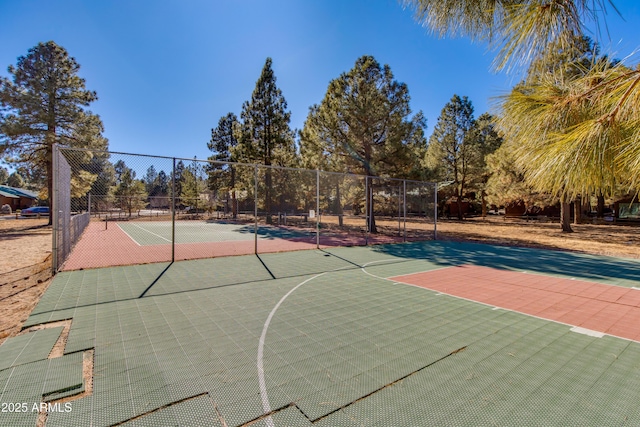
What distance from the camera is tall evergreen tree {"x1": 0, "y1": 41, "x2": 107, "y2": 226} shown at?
1488 centimetres

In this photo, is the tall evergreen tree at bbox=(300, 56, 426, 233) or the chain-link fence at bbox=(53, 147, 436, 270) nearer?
the chain-link fence at bbox=(53, 147, 436, 270)

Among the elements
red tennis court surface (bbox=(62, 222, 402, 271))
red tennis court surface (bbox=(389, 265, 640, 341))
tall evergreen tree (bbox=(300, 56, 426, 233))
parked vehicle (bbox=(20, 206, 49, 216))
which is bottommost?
red tennis court surface (bbox=(389, 265, 640, 341))

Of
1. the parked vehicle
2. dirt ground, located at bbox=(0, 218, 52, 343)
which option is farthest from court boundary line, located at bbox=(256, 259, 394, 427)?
the parked vehicle

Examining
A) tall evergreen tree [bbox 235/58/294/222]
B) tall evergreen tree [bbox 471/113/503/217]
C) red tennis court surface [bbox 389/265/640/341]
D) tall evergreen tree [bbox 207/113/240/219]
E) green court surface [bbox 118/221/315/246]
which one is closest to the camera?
red tennis court surface [bbox 389/265/640/341]

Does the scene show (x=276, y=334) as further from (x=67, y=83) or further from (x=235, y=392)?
(x=67, y=83)

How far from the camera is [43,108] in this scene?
15.4m

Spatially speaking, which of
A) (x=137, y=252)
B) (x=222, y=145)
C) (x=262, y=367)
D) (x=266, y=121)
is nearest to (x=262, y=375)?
(x=262, y=367)

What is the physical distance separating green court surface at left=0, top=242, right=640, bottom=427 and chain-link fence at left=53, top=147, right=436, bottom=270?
3.28 meters

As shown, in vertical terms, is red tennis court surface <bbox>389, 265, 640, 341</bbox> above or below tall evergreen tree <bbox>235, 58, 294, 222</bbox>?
below

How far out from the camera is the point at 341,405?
1981mm

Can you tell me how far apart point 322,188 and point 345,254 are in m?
4.89

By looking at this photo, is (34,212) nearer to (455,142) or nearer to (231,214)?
(231,214)

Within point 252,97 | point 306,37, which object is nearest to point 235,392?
point 306,37

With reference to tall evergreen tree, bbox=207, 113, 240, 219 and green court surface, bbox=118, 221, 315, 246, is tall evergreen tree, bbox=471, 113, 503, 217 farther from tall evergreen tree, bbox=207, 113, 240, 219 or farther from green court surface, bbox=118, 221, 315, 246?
tall evergreen tree, bbox=207, 113, 240, 219
